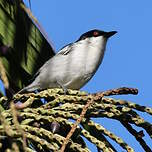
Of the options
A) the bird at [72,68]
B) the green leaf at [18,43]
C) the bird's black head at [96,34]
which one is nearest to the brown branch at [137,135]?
the green leaf at [18,43]

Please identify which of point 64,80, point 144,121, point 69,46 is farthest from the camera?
point 69,46

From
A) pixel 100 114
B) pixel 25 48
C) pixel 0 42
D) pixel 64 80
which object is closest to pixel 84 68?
pixel 64 80

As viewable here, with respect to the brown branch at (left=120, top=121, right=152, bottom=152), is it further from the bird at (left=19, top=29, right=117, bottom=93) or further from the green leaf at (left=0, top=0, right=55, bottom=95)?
the bird at (left=19, top=29, right=117, bottom=93)

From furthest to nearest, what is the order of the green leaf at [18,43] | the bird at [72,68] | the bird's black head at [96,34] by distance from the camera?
the bird's black head at [96,34], the bird at [72,68], the green leaf at [18,43]

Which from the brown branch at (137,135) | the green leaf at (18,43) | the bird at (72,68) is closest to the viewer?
the brown branch at (137,135)

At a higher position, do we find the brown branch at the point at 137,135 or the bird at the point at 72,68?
the brown branch at the point at 137,135

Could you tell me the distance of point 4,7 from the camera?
6.97ft

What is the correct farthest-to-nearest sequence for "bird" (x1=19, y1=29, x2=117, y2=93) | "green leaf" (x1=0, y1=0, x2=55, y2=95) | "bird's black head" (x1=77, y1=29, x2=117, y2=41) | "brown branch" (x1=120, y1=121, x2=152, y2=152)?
"bird's black head" (x1=77, y1=29, x2=117, y2=41) < "bird" (x1=19, y1=29, x2=117, y2=93) < "green leaf" (x1=0, y1=0, x2=55, y2=95) < "brown branch" (x1=120, y1=121, x2=152, y2=152)

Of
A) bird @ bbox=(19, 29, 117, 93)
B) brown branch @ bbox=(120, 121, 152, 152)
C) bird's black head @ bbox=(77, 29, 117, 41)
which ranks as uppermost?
brown branch @ bbox=(120, 121, 152, 152)

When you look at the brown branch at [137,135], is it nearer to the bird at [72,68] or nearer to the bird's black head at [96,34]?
the bird at [72,68]

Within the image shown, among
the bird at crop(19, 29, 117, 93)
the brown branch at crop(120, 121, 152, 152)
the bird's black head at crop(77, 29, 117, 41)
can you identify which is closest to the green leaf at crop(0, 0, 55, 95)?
the brown branch at crop(120, 121, 152, 152)

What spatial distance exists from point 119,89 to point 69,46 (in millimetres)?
3653

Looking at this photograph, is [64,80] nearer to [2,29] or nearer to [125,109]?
[2,29]

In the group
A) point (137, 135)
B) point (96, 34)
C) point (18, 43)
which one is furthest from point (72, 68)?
point (137, 135)
